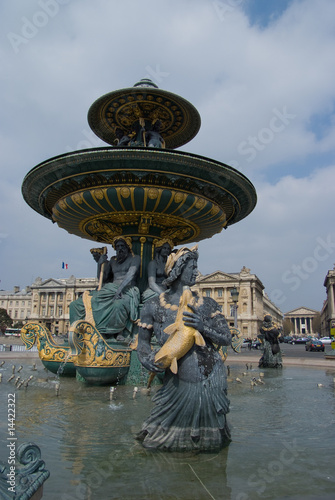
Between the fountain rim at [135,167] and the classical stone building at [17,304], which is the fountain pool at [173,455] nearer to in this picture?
the fountain rim at [135,167]

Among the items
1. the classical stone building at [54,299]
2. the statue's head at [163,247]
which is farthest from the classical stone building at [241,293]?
the statue's head at [163,247]

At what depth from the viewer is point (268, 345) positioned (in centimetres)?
1076

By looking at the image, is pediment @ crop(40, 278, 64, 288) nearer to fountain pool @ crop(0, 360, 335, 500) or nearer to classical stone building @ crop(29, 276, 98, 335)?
classical stone building @ crop(29, 276, 98, 335)

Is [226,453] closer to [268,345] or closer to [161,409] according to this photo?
[161,409]

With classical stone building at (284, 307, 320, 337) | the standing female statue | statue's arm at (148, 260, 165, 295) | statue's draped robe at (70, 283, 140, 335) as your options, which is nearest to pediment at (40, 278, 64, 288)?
statue's arm at (148, 260, 165, 295)

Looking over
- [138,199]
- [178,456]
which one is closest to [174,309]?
[178,456]

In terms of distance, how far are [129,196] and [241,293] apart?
82.2m

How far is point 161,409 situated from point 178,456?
373 millimetres

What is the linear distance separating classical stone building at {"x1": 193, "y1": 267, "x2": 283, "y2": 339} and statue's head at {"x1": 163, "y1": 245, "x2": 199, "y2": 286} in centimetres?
8218

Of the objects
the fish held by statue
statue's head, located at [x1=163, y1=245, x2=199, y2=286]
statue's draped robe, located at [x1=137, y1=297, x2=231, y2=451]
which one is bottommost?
statue's draped robe, located at [x1=137, y1=297, x2=231, y2=451]

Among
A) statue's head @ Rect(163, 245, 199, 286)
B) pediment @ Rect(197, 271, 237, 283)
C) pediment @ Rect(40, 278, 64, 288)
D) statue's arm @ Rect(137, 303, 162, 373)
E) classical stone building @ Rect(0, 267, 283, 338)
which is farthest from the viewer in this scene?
pediment @ Rect(40, 278, 64, 288)

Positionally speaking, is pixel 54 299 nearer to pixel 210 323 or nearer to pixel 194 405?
pixel 210 323

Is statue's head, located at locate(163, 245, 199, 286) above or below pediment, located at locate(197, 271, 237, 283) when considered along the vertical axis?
below

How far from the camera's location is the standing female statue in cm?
298
